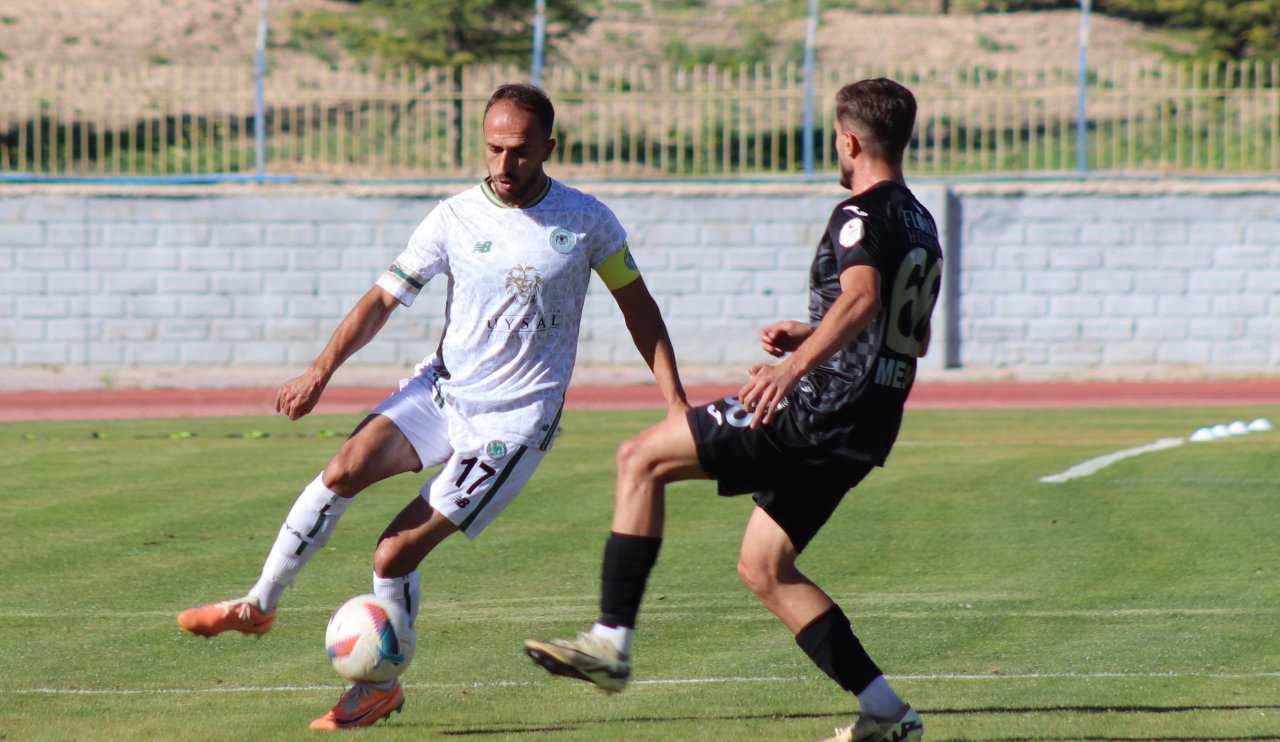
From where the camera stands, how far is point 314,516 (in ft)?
18.1

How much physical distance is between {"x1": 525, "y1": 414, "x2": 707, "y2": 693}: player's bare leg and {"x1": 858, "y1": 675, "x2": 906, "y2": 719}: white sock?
28.5 inches

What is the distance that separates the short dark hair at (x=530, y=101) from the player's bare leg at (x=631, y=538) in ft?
3.92

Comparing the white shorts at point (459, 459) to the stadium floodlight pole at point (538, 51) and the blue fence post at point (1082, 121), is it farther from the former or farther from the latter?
the blue fence post at point (1082, 121)

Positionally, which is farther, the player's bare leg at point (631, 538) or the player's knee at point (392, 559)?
the player's knee at point (392, 559)

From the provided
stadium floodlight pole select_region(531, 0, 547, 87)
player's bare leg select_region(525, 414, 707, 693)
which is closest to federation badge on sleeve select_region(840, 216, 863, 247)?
player's bare leg select_region(525, 414, 707, 693)

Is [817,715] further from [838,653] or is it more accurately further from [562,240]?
[562,240]

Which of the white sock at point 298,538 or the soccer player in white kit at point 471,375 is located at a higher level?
the soccer player in white kit at point 471,375

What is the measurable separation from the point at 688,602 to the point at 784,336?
9.09 feet

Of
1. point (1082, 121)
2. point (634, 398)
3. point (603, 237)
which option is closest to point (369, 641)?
point (603, 237)

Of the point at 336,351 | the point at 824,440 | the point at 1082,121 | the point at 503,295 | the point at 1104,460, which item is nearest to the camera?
the point at 824,440

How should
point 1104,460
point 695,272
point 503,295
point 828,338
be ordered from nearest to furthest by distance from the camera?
point 828,338, point 503,295, point 1104,460, point 695,272

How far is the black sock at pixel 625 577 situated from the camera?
493 cm

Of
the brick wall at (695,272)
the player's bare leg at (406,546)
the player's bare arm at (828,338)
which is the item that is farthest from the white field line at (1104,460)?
the brick wall at (695,272)

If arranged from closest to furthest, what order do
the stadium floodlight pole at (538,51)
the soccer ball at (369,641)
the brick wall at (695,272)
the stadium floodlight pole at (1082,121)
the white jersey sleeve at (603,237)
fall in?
the soccer ball at (369,641) < the white jersey sleeve at (603,237) < the brick wall at (695,272) < the stadium floodlight pole at (1082,121) < the stadium floodlight pole at (538,51)
